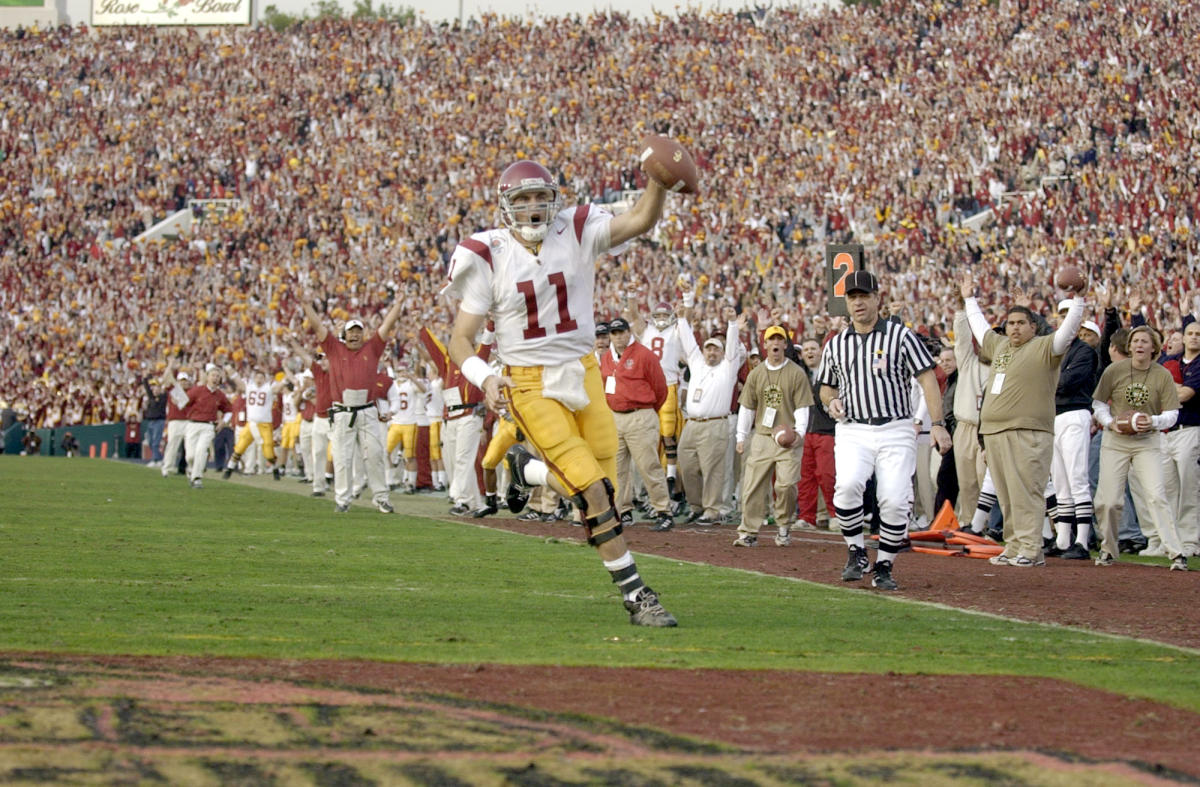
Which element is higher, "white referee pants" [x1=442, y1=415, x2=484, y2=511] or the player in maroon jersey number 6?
the player in maroon jersey number 6

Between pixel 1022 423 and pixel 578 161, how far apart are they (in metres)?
27.9

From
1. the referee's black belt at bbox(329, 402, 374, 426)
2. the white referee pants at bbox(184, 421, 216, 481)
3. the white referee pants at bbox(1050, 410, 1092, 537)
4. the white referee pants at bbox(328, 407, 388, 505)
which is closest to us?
the white referee pants at bbox(1050, 410, 1092, 537)

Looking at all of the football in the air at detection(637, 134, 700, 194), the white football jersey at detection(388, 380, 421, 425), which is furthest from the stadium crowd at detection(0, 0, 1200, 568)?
the football in the air at detection(637, 134, 700, 194)

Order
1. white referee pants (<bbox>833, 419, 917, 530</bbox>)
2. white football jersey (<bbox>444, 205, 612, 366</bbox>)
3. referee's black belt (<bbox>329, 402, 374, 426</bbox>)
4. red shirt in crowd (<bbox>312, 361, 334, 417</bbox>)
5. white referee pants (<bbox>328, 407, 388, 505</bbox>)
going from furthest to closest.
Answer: red shirt in crowd (<bbox>312, 361, 334, 417</bbox>)
white referee pants (<bbox>328, 407, 388, 505</bbox>)
referee's black belt (<bbox>329, 402, 374, 426</bbox>)
white referee pants (<bbox>833, 419, 917, 530</bbox>)
white football jersey (<bbox>444, 205, 612, 366</bbox>)

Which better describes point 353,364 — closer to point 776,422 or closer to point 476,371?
point 776,422

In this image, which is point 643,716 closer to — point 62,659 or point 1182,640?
point 62,659

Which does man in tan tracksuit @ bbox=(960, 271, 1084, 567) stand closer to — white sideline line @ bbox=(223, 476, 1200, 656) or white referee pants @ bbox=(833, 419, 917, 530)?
white referee pants @ bbox=(833, 419, 917, 530)

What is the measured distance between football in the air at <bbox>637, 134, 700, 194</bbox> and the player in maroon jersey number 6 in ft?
0.17

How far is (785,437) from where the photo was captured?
13.1m

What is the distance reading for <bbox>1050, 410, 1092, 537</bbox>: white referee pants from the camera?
40.9 ft

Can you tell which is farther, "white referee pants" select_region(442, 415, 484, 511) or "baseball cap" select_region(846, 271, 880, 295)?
"white referee pants" select_region(442, 415, 484, 511)

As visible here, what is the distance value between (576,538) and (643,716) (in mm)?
8859

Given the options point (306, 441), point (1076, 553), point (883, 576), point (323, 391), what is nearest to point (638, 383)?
point (323, 391)

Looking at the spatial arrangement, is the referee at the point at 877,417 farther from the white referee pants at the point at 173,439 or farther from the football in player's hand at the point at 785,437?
the white referee pants at the point at 173,439
